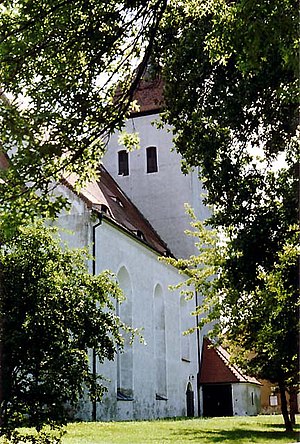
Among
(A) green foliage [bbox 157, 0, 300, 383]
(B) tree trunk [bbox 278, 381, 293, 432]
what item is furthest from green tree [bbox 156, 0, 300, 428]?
(B) tree trunk [bbox 278, 381, 293, 432]

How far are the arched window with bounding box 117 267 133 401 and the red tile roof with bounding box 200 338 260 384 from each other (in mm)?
9165

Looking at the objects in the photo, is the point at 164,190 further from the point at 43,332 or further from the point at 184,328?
the point at 43,332

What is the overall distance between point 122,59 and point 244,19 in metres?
1.63

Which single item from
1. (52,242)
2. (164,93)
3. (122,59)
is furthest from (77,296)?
(164,93)

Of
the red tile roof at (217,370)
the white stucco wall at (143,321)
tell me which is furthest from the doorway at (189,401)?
the red tile roof at (217,370)

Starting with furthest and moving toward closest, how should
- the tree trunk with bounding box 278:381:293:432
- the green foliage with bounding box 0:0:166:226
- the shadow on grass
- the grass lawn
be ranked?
the tree trunk with bounding box 278:381:293:432 < the shadow on grass < the grass lawn < the green foliage with bounding box 0:0:166:226

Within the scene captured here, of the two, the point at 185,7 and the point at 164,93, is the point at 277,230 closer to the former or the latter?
the point at 164,93

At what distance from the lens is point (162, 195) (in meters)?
35.7

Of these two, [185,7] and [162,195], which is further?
[162,195]

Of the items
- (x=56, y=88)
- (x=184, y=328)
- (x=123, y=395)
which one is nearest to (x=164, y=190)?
(x=184, y=328)

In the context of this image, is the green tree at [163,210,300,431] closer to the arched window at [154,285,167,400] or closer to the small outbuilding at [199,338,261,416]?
the arched window at [154,285,167,400]

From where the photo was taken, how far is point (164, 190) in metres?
35.8

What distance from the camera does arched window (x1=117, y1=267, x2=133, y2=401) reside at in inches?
983

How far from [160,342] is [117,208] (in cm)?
681
